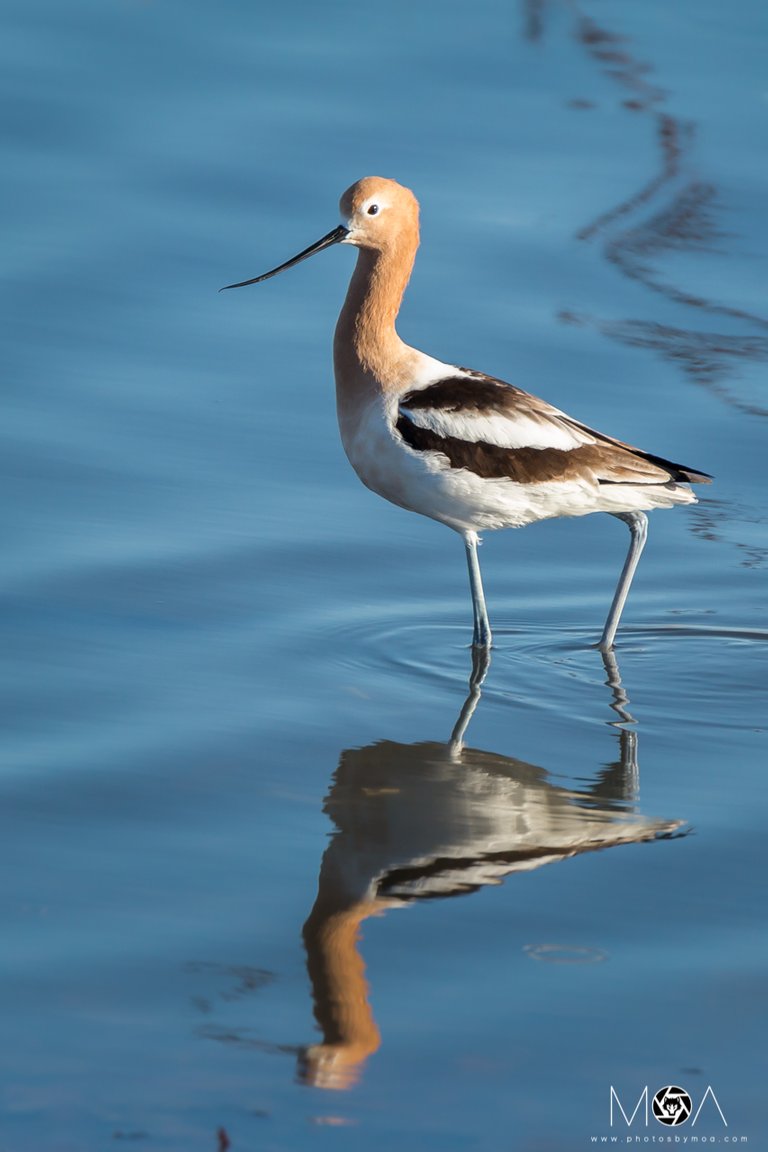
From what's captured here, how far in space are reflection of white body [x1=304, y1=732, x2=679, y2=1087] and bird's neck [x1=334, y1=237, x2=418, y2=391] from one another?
4.89 ft

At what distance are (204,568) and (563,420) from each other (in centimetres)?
133

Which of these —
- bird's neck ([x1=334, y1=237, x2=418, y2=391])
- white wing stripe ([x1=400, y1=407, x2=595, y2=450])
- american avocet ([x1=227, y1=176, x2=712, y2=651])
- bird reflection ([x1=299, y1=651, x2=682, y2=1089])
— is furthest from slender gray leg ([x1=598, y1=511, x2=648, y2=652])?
bird's neck ([x1=334, y1=237, x2=418, y2=391])

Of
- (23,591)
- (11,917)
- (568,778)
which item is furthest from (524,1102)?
(23,591)

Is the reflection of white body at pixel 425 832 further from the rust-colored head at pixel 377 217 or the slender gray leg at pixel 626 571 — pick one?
the rust-colored head at pixel 377 217

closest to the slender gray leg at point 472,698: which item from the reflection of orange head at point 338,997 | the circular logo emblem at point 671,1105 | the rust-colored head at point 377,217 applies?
the reflection of orange head at point 338,997

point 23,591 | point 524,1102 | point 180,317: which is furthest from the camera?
point 180,317

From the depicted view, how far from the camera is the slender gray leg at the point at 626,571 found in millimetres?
6105

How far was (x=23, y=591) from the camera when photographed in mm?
6164

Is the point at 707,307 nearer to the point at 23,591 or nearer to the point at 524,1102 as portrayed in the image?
the point at 23,591

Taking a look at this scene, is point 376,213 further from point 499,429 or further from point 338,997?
A: point 338,997

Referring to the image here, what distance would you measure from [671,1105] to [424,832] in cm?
123

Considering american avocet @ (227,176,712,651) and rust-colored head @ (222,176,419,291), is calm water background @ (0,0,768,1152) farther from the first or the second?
rust-colored head @ (222,176,419,291)

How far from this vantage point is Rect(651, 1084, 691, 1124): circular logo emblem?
3582 millimetres

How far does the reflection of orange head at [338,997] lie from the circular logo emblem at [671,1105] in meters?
0.56
